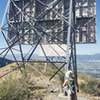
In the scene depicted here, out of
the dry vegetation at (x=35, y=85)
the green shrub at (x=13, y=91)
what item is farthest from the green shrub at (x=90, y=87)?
the green shrub at (x=13, y=91)

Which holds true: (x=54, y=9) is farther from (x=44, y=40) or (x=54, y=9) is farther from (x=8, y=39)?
(x=8, y=39)

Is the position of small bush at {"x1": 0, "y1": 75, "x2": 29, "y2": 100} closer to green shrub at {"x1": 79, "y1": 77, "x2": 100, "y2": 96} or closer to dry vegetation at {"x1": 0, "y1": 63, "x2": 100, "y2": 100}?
dry vegetation at {"x1": 0, "y1": 63, "x2": 100, "y2": 100}

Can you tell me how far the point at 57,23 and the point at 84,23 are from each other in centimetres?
175

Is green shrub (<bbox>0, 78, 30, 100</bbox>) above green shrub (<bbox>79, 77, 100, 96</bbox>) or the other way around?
above

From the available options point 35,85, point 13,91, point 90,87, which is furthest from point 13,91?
point 90,87

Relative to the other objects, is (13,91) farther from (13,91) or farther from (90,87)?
(90,87)

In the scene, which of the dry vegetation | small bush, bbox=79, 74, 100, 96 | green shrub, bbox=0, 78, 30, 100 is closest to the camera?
green shrub, bbox=0, 78, 30, 100

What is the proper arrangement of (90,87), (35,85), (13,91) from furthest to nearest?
(90,87)
(35,85)
(13,91)

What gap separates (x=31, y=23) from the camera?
2152cm

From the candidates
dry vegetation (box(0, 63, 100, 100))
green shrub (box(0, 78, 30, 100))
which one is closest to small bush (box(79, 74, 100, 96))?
dry vegetation (box(0, 63, 100, 100))

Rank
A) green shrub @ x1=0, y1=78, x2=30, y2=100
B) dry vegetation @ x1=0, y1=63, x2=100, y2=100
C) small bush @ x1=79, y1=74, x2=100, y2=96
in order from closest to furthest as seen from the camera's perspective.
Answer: green shrub @ x1=0, y1=78, x2=30, y2=100 < dry vegetation @ x1=0, y1=63, x2=100, y2=100 < small bush @ x1=79, y1=74, x2=100, y2=96

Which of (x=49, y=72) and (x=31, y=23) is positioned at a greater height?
(x=31, y=23)

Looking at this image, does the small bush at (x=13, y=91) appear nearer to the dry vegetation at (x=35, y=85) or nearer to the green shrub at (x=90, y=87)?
the dry vegetation at (x=35, y=85)

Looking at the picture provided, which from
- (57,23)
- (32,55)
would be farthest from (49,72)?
(57,23)
